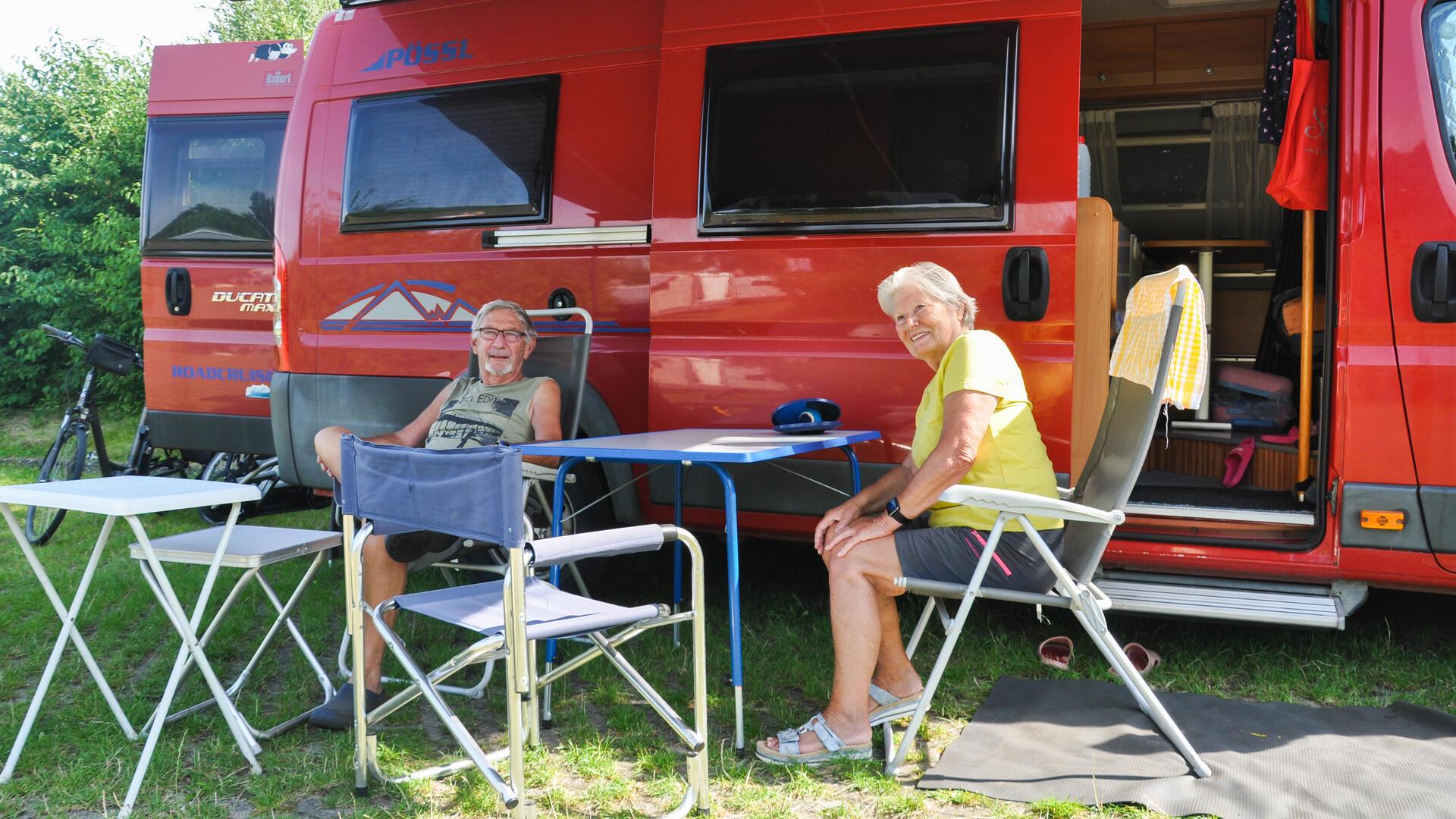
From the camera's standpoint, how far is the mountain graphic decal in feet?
13.3

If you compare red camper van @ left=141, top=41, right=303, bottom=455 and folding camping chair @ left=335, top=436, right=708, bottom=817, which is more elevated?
red camper van @ left=141, top=41, right=303, bottom=455

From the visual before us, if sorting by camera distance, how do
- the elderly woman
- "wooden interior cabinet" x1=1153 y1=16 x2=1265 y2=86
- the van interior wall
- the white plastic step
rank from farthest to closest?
"wooden interior cabinet" x1=1153 y1=16 x2=1265 y2=86 < the van interior wall < the white plastic step < the elderly woman

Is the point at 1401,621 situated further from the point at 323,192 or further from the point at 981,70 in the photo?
the point at 323,192

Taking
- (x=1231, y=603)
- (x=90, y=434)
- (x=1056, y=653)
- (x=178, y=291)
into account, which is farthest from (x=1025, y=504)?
(x=90, y=434)

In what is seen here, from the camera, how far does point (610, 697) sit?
319 cm

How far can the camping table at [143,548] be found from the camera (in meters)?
2.53

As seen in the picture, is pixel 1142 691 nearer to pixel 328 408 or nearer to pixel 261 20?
pixel 328 408

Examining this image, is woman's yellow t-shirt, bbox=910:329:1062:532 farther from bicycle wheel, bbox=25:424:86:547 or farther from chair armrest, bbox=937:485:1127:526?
bicycle wheel, bbox=25:424:86:547

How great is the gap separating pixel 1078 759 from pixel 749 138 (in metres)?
2.04

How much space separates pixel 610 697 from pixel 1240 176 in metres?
3.78

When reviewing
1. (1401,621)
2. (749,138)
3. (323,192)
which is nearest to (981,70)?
(749,138)

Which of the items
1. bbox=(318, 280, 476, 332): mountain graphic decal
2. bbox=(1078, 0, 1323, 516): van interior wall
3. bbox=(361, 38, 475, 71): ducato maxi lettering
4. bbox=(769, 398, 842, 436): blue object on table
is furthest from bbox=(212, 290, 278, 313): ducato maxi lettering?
bbox=(1078, 0, 1323, 516): van interior wall

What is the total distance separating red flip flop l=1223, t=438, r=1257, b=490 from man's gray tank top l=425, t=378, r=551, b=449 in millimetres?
2384

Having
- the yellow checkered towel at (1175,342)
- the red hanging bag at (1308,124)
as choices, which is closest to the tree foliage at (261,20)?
the red hanging bag at (1308,124)
